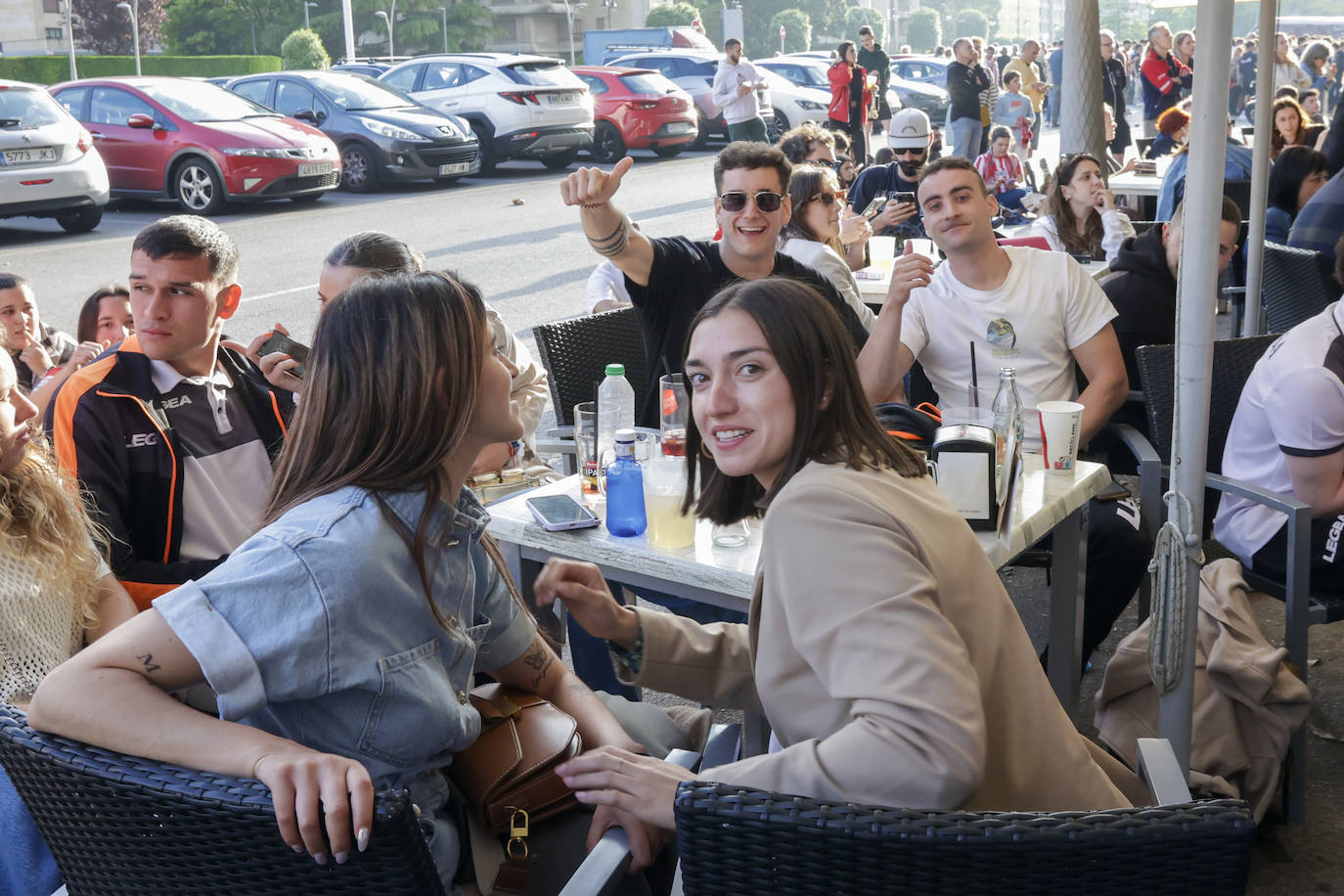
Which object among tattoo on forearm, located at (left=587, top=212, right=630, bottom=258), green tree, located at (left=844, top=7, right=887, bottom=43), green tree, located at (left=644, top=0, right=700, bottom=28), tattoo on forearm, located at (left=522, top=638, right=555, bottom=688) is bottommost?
tattoo on forearm, located at (left=522, top=638, right=555, bottom=688)

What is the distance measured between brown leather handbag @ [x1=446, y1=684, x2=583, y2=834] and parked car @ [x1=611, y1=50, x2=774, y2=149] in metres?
20.3

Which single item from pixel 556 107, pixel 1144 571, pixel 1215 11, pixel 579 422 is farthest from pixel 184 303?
pixel 556 107

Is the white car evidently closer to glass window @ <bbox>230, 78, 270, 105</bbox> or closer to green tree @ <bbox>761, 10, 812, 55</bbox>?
glass window @ <bbox>230, 78, 270, 105</bbox>

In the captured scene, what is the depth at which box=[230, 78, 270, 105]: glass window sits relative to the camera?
1590 centimetres

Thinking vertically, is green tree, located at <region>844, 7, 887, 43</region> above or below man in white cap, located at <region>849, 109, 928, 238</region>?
above

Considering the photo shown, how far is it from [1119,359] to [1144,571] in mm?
672

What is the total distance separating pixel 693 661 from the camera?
85.0 inches

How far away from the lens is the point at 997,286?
155 inches

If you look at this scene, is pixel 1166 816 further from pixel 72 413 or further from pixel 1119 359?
pixel 1119 359

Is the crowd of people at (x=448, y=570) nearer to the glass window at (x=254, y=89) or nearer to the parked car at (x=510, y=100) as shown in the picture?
the glass window at (x=254, y=89)

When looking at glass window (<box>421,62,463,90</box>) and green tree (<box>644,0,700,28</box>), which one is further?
green tree (<box>644,0,700,28</box>)

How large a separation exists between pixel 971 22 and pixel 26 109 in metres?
96.2

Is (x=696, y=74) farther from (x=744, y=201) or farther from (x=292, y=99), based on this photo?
(x=744, y=201)

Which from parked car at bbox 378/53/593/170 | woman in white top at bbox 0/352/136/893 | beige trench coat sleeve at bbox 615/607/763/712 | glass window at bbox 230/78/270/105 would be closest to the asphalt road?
parked car at bbox 378/53/593/170
